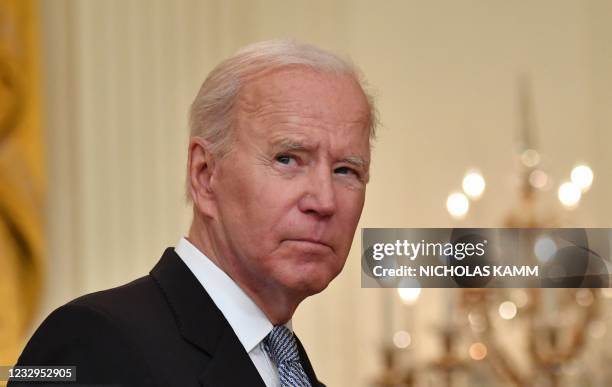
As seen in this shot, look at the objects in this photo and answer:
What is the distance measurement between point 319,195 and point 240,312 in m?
0.18

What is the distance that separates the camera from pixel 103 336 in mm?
1254

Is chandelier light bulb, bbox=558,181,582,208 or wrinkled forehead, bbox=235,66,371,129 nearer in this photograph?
wrinkled forehead, bbox=235,66,371,129

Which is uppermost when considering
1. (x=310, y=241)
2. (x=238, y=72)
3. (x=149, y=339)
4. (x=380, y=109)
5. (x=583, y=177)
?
(x=380, y=109)

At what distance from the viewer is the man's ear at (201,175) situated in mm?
1465

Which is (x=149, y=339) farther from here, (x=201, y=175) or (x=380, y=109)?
(x=380, y=109)

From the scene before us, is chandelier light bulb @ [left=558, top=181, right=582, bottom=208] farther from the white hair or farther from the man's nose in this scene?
the man's nose

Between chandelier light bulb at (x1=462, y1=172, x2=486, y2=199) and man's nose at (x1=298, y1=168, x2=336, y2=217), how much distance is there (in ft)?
7.48

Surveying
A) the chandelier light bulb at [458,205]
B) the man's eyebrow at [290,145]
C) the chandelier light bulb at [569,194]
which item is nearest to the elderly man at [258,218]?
the man's eyebrow at [290,145]

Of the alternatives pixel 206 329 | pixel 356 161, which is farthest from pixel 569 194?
pixel 206 329

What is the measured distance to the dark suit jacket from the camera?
125cm

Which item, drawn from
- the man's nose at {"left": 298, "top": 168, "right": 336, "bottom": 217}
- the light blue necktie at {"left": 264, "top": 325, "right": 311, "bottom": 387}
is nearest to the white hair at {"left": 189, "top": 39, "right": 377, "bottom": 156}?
the man's nose at {"left": 298, "top": 168, "right": 336, "bottom": 217}

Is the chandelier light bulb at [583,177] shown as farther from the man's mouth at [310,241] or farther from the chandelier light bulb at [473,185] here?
the man's mouth at [310,241]

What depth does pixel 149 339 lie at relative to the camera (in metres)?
1.30

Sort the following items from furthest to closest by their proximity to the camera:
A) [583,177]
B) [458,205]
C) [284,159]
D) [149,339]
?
[583,177] → [458,205] → [284,159] → [149,339]
